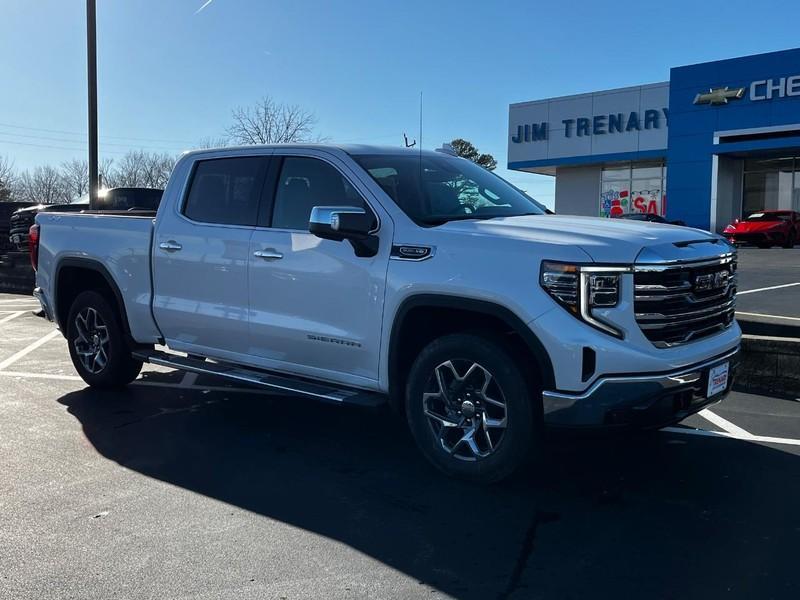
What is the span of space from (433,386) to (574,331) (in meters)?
0.97

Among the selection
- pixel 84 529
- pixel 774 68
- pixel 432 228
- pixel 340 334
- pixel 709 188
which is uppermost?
pixel 774 68

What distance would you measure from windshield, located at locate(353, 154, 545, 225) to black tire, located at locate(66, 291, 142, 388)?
281 centimetres

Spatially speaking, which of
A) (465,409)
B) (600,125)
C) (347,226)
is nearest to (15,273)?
(347,226)

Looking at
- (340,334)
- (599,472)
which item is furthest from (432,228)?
(599,472)

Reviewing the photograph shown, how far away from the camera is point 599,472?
4695mm

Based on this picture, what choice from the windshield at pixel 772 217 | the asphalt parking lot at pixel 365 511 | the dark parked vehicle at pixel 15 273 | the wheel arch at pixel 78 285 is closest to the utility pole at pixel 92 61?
the dark parked vehicle at pixel 15 273

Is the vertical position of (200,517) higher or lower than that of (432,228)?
lower

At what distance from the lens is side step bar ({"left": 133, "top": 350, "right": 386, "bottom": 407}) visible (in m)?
4.75

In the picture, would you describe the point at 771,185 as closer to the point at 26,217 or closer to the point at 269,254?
the point at 26,217

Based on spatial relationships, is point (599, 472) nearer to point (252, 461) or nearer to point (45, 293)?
point (252, 461)

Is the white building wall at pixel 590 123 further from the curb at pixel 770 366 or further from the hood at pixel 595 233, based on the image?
the hood at pixel 595 233

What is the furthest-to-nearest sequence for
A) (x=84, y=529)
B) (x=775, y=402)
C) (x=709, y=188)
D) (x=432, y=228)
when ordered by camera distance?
1. (x=709, y=188)
2. (x=775, y=402)
3. (x=432, y=228)
4. (x=84, y=529)

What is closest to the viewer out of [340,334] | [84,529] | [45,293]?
[84,529]

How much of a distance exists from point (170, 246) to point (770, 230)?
84.7 feet
